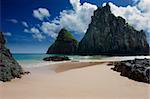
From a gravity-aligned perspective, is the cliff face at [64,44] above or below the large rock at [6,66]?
above

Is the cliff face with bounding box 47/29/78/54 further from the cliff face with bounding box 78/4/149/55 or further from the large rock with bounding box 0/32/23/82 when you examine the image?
the large rock with bounding box 0/32/23/82

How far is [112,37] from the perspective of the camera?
56.4 metres

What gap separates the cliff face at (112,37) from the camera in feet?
184

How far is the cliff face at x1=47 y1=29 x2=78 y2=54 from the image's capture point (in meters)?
68.6

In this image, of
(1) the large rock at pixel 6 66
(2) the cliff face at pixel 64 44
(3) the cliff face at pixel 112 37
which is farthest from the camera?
(2) the cliff face at pixel 64 44

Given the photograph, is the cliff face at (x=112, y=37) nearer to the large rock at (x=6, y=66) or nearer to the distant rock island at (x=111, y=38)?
the distant rock island at (x=111, y=38)

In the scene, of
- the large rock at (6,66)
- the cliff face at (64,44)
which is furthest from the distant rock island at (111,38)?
the large rock at (6,66)

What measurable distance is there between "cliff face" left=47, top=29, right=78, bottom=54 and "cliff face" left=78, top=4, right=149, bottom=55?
8.47 m

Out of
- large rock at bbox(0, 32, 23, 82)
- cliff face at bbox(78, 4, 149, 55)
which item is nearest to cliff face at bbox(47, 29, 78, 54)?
cliff face at bbox(78, 4, 149, 55)

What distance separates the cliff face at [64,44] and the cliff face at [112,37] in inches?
333

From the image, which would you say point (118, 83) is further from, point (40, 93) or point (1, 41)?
point (1, 41)

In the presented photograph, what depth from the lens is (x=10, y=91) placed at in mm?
5961

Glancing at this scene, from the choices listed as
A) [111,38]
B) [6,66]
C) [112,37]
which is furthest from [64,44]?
[6,66]

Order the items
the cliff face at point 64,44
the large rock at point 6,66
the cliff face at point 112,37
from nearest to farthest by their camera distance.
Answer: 1. the large rock at point 6,66
2. the cliff face at point 112,37
3. the cliff face at point 64,44
